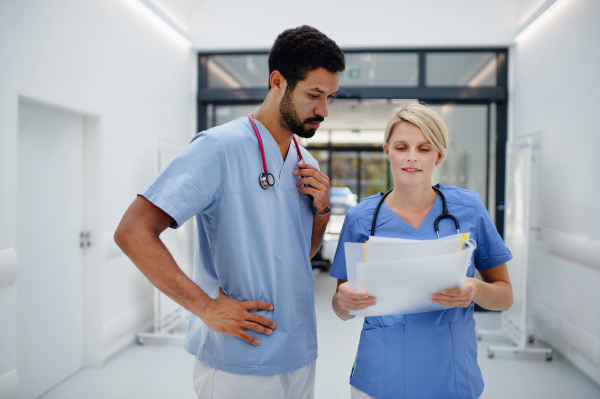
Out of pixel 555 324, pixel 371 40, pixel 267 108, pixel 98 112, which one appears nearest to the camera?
pixel 267 108

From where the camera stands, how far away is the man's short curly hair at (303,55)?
923 mm

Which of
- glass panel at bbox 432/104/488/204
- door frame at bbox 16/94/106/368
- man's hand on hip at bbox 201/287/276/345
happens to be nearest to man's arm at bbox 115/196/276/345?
man's hand on hip at bbox 201/287/276/345

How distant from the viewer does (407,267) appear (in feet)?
2.57

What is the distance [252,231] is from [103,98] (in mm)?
2458

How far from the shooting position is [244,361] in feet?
2.96

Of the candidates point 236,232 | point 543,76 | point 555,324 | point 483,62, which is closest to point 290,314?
point 236,232

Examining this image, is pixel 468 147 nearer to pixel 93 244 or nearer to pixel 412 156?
pixel 412 156

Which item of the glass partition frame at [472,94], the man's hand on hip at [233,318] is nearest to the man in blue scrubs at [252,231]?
the man's hand on hip at [233,318]

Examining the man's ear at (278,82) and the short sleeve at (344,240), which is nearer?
the man's ear at (278,82)

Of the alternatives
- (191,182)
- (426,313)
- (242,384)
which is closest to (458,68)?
(426,313)

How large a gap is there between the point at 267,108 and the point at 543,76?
11.0 feet

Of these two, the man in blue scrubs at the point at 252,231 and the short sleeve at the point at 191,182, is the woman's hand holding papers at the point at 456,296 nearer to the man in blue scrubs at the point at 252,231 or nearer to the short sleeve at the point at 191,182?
the man in blue scrubs at the point at 252,231

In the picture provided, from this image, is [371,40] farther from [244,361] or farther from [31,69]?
[244,361]

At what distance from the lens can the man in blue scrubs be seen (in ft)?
2.75
